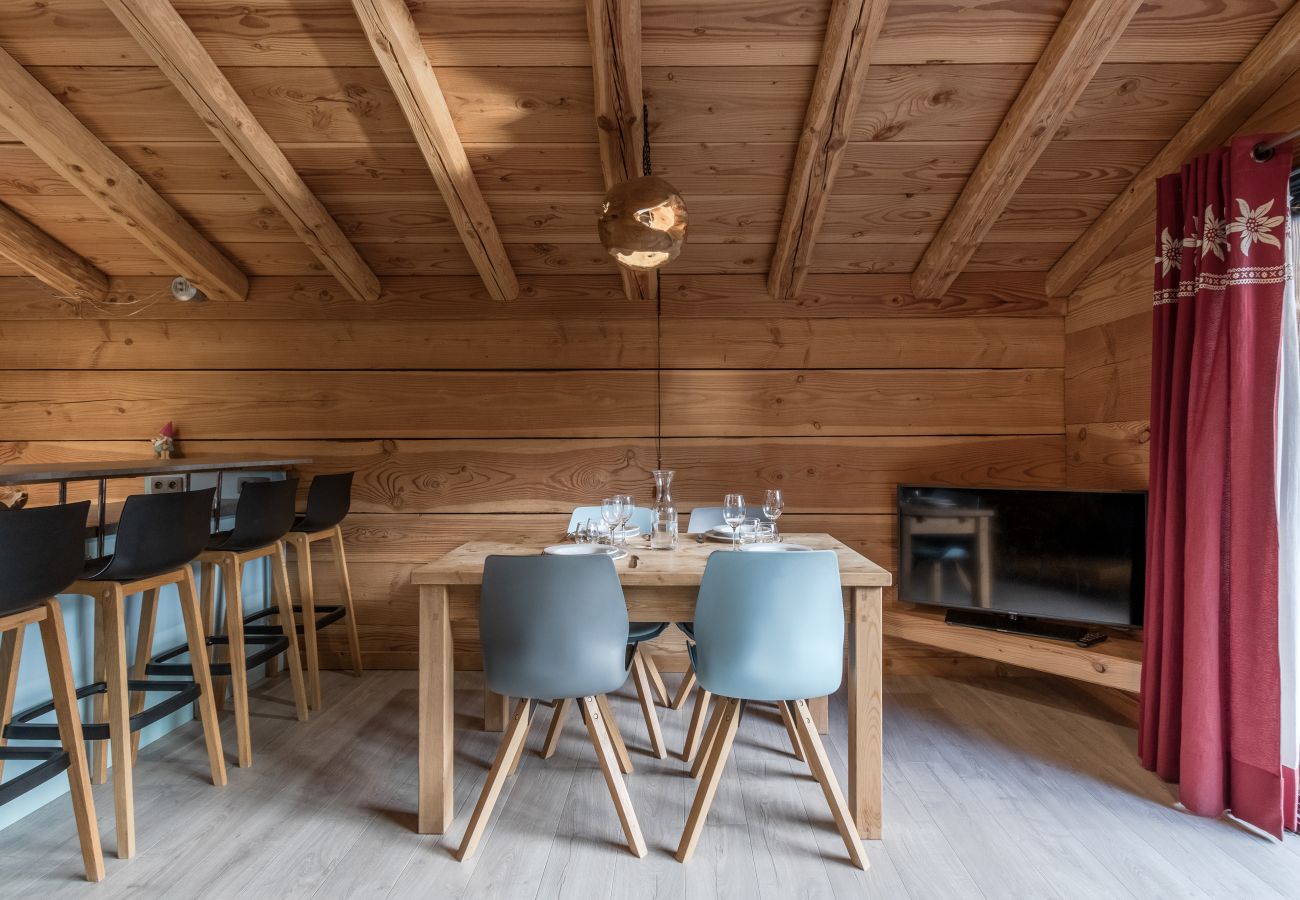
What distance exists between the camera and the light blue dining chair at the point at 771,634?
2.00 m

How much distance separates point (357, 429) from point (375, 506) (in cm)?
38

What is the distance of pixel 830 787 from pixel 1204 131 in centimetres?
235

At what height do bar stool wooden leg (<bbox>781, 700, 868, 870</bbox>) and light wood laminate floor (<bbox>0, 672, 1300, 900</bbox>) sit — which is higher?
bar stool wooden leg (<bbox>781, 700, 868, 870</bbox>)

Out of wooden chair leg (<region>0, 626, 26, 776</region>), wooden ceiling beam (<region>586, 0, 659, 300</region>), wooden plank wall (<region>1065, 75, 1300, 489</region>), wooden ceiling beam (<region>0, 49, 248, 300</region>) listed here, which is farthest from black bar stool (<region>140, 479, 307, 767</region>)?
wooden plank wall (<region>1065, 75, 1300, 489</region>)

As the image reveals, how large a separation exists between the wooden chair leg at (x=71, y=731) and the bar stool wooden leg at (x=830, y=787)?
1.84 m

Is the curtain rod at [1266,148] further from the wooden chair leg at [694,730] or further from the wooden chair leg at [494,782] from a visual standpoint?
the wooden chair leg at [494,782]

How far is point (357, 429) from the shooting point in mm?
3607

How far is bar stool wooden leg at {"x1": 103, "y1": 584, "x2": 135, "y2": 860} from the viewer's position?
2.01 m

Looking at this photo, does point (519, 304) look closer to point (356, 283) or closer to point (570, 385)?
point (570, 385)

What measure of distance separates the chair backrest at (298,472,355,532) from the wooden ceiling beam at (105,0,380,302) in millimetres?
906

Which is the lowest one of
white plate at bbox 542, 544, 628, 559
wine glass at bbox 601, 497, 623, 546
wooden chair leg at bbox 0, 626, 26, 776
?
wooden chair leg at bbox 0, 626, 26, 776

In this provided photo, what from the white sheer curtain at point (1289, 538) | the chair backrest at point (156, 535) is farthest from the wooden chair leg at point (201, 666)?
the white sheer curtain at point (1289, 538)

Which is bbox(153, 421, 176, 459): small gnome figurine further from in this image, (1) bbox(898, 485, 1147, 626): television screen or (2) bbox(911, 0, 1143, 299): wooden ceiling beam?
(2) bbox(911, 0, 1143, 299): wooden ceiling beam

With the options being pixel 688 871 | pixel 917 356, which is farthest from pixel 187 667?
pixel 917 356
